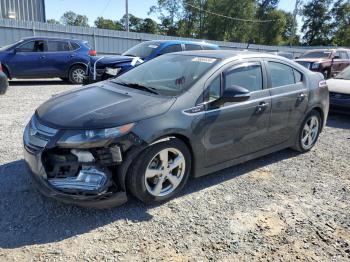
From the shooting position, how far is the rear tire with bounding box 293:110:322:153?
529cm

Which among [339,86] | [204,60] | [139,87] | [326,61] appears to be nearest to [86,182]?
[139,87]

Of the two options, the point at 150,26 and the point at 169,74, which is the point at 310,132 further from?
the point at 150,26

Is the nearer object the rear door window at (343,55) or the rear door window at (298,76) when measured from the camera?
the rear door window at (298,76)

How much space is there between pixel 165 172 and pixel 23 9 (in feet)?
81.5

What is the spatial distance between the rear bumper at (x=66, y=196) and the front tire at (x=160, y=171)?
0.68 feet

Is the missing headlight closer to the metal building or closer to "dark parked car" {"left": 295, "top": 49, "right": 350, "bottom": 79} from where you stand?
"dark parked car" {"left": 295, "top": 49, "right": 350, "bottom": 79}

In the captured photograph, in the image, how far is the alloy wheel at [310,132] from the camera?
538 centimetres

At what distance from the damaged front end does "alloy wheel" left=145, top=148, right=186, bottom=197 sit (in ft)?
1.03

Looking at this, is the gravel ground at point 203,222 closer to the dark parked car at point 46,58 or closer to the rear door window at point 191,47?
the rear door window at point 191,47

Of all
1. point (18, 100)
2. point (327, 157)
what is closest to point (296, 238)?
point (327, 157)

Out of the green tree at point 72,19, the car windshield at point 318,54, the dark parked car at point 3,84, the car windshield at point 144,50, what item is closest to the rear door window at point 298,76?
the car windshield at point 144,50

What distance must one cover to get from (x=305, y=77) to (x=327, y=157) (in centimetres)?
129

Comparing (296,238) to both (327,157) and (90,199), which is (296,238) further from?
(327,157)

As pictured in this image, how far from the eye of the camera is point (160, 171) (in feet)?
11.8
